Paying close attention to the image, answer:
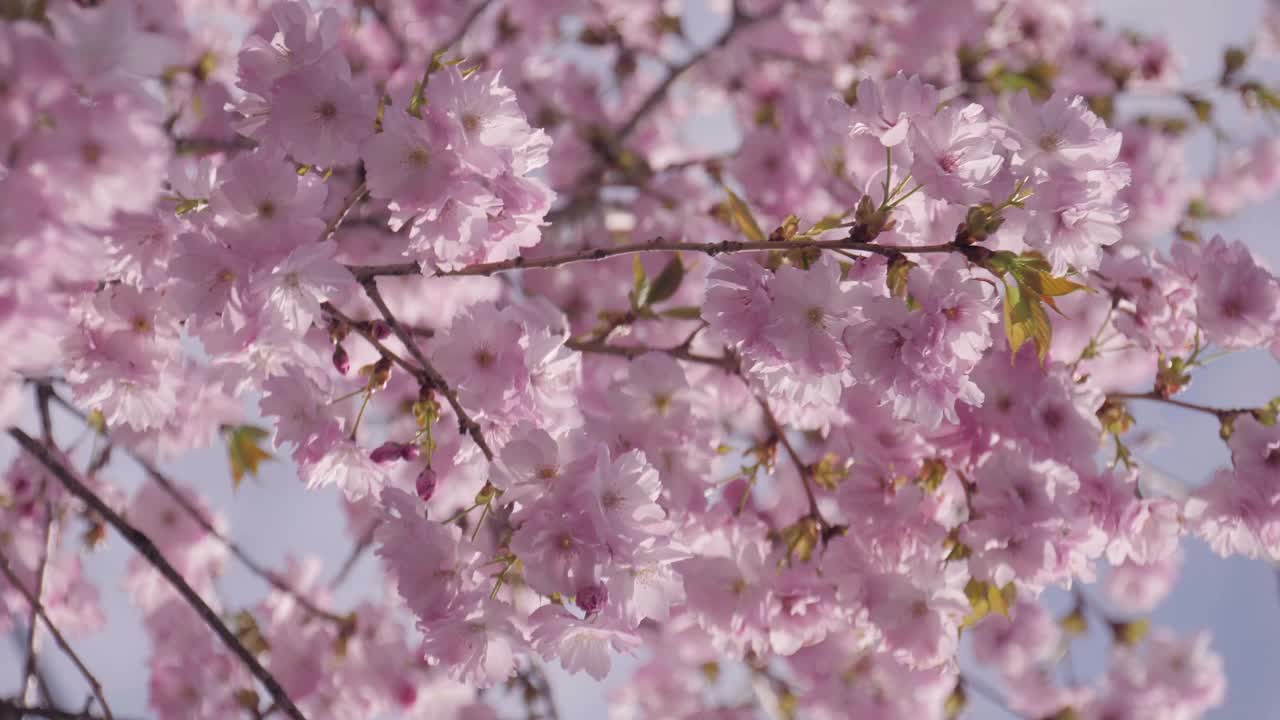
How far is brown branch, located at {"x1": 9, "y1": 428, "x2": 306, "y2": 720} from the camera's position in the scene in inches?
60.1

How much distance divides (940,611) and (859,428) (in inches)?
18.8

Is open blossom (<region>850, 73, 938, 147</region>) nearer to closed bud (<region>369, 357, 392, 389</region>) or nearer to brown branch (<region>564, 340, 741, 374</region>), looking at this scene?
brown branch (<region>564, 340, 741, 374</region>)

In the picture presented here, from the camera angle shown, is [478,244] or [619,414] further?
[619,414]

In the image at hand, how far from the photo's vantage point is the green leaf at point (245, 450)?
2598 mm

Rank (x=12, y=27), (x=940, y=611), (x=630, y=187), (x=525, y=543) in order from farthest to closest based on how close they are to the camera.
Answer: (x=630, y=187) < (x=940, y=611) < (x=525, y=543) < (x=12, y=27)

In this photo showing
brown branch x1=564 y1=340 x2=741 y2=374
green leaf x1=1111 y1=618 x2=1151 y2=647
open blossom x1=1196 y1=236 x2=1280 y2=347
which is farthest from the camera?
green leaf x1=1111 y1=618 x2=1151 y2=647

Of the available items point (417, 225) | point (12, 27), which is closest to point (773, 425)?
point (417, 225)

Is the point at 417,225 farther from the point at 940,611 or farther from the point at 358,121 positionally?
the point at 940,611

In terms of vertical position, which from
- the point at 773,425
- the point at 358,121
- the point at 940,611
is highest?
the point at 358,121

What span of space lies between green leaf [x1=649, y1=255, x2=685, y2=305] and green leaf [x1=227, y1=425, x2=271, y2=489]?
1290 mm

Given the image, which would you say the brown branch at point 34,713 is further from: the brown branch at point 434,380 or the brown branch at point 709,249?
the brown branch at point 709,249

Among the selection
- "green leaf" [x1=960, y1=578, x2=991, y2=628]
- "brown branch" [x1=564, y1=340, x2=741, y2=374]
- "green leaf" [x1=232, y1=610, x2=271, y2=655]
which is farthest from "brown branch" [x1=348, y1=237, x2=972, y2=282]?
"green leaf" [x1=232, y1=610, x2=271, y2=655]

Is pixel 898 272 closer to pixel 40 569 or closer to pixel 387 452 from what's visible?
pixel 387 452

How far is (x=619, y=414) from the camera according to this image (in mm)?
2246
